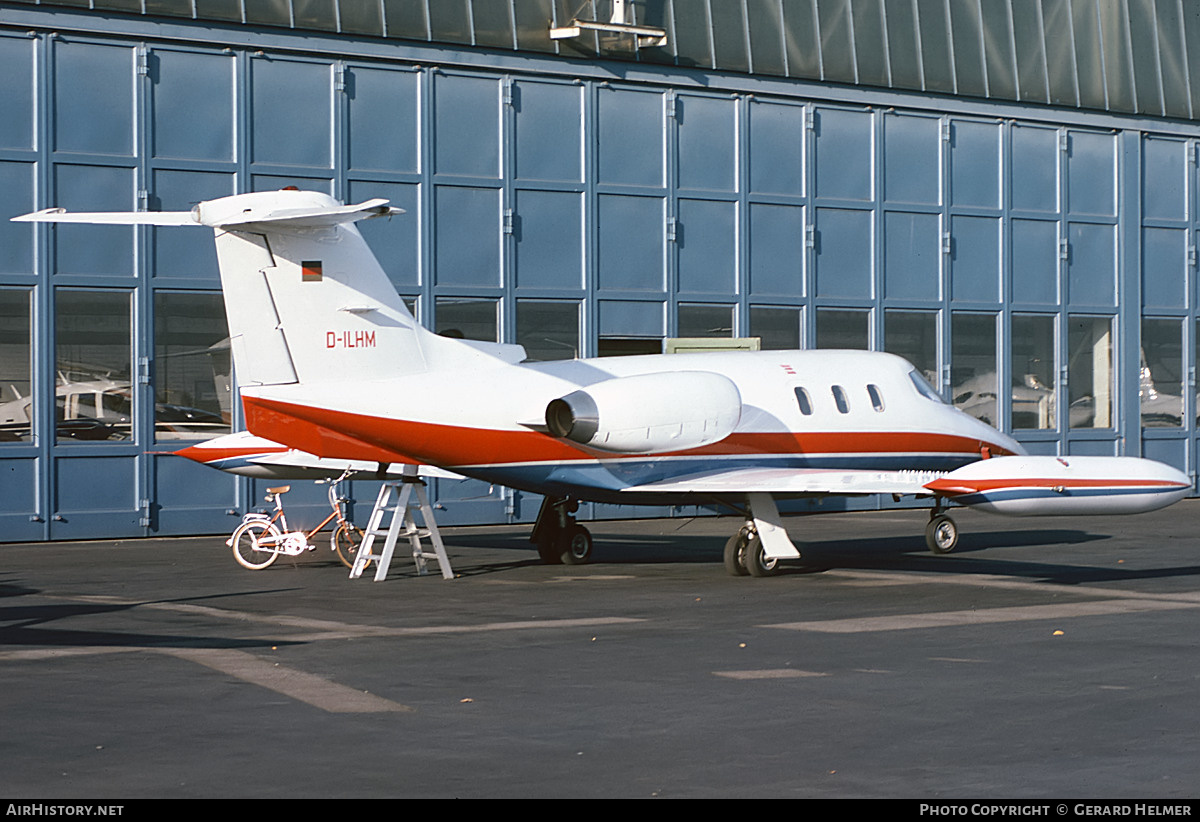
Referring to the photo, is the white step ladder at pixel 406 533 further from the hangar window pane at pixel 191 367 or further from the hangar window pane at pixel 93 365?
the hangar window pane at pixel 93 365

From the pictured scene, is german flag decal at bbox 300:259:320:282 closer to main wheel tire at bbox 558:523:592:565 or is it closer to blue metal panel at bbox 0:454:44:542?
main wheel tire at bbox 558:523:592:565

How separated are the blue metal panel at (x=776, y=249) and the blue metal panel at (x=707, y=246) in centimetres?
46

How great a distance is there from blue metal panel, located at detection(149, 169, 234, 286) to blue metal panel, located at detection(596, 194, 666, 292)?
696 cm

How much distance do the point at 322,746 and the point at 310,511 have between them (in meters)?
18.5

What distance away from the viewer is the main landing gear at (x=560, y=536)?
847 inches

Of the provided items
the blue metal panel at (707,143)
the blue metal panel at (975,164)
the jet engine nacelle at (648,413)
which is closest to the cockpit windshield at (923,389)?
the jet engine nacelle at (648,413)

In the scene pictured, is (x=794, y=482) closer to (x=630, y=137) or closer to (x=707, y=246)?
(x=707, y=246)

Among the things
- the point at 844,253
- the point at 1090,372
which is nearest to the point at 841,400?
the point at 844,253

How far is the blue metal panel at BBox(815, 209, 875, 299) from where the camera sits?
105 feet

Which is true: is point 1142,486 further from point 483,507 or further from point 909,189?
point 909,189

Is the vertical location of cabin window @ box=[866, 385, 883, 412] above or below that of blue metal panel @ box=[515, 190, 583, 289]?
below

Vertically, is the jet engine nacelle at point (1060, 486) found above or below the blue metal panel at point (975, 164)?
below

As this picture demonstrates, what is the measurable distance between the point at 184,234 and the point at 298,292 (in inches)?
379

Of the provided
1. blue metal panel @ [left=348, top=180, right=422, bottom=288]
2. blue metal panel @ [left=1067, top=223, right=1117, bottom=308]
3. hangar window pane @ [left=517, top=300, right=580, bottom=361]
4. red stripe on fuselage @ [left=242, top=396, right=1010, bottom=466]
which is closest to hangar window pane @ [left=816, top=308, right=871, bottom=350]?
hangar window pane @ [left=517, top=300, right=580, bottom=361]
